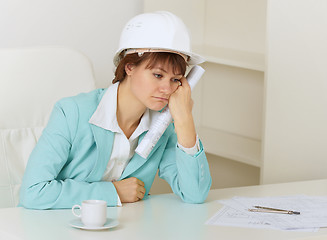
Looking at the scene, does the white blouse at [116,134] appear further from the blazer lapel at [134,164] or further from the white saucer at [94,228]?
the white saucer at [94,228]

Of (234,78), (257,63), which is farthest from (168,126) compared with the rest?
(234,78)

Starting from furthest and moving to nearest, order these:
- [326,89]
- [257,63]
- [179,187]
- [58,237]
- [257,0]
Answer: [257,0] < [257,63] < [326,89] < [179,187] < [58,237]

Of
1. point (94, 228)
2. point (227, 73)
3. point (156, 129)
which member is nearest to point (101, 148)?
point (156, 129)

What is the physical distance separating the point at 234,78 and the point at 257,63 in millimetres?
330

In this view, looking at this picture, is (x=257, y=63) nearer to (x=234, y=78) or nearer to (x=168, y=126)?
(x=234, y=78)

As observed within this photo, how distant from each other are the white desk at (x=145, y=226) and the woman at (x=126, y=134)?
0.18 ft

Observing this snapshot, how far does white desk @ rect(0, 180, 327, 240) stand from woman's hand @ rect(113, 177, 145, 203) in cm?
3

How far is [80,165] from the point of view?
5.46ft

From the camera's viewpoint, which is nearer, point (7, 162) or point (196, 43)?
point (7, 162)

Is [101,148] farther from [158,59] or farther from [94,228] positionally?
[94,228]

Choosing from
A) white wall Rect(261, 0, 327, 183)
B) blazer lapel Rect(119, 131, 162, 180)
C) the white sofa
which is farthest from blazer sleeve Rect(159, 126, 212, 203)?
white wall Rect(261, 0, 327, 183)

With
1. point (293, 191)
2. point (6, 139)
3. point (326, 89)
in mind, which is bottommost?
point (293, 191)

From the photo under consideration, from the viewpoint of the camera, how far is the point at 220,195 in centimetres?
177

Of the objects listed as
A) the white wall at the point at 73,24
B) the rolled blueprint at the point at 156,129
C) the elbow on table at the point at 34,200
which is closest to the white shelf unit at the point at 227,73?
the white wall at the point at 73,24
